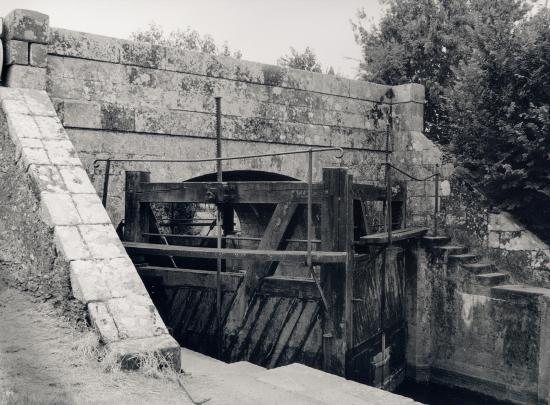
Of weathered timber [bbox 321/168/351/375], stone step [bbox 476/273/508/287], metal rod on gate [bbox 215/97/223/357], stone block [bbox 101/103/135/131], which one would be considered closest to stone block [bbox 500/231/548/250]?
stone step [bbox 476/273/508/287]

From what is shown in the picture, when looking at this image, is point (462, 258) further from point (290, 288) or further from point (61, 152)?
point (61, 152)

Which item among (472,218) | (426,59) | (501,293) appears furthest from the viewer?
(426,59)

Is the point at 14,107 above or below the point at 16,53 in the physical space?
below

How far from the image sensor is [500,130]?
8.48m

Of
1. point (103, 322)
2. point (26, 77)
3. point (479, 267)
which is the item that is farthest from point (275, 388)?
point (479, 267)

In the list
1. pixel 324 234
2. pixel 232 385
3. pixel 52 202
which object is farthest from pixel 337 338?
pixel 52 202

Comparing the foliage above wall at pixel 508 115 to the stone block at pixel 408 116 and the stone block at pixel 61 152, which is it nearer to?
the stone block at pixel 408 116

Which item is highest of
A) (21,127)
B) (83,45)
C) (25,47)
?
(83,45)

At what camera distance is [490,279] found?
27.2 feet

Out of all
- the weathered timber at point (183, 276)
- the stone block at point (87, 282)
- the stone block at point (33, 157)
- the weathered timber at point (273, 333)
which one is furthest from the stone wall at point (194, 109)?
the stone block at point (87, 282)

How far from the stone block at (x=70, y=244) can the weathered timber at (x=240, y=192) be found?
2.07m

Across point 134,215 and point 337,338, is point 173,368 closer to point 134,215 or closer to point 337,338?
point 337,338

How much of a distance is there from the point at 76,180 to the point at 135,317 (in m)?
1.59

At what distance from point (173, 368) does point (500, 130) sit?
6549mm
